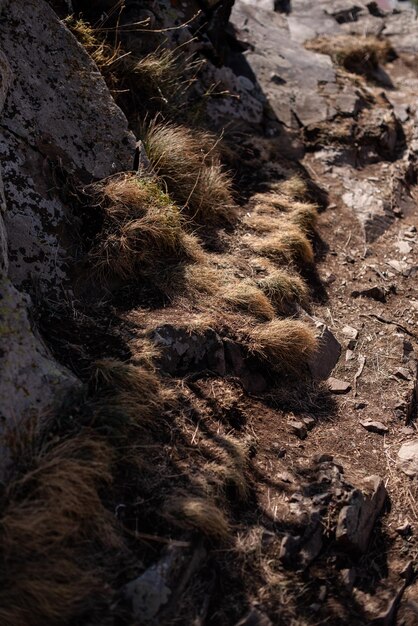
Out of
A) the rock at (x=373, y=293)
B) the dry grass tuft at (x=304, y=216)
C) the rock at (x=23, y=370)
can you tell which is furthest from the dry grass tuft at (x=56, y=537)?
the dry grass tuft at (x=304, y=216)

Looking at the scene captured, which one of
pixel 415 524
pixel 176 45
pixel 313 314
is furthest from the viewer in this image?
pixel 176 45

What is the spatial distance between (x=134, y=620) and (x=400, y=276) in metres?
3.89

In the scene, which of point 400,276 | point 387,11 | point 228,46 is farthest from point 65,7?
point 387,11

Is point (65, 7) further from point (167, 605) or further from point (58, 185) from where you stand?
point (167, 605)

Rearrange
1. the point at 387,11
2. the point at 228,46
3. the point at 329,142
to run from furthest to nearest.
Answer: the point at 387,11 → the point at 228,46 → the point at 329,142

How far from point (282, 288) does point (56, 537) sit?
8.59 ft

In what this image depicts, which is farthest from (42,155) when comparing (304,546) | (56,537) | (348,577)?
(348,577)

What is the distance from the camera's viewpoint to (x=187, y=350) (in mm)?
4207

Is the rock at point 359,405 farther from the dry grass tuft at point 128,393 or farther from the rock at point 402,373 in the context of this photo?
the dry grass tuft at point 128,393

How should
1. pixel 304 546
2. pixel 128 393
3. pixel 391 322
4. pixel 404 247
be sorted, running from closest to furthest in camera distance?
pixel 304 546, pixel 128 393, pixel 391 322, pixel 404 247

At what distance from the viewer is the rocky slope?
321 cm

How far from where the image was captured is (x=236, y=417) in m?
4.11

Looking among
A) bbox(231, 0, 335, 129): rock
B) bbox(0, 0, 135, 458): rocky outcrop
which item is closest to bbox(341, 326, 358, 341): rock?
bbox(0, 0, 135, 458): rocky outcrop

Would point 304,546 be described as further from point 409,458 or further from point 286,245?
point 286,245
